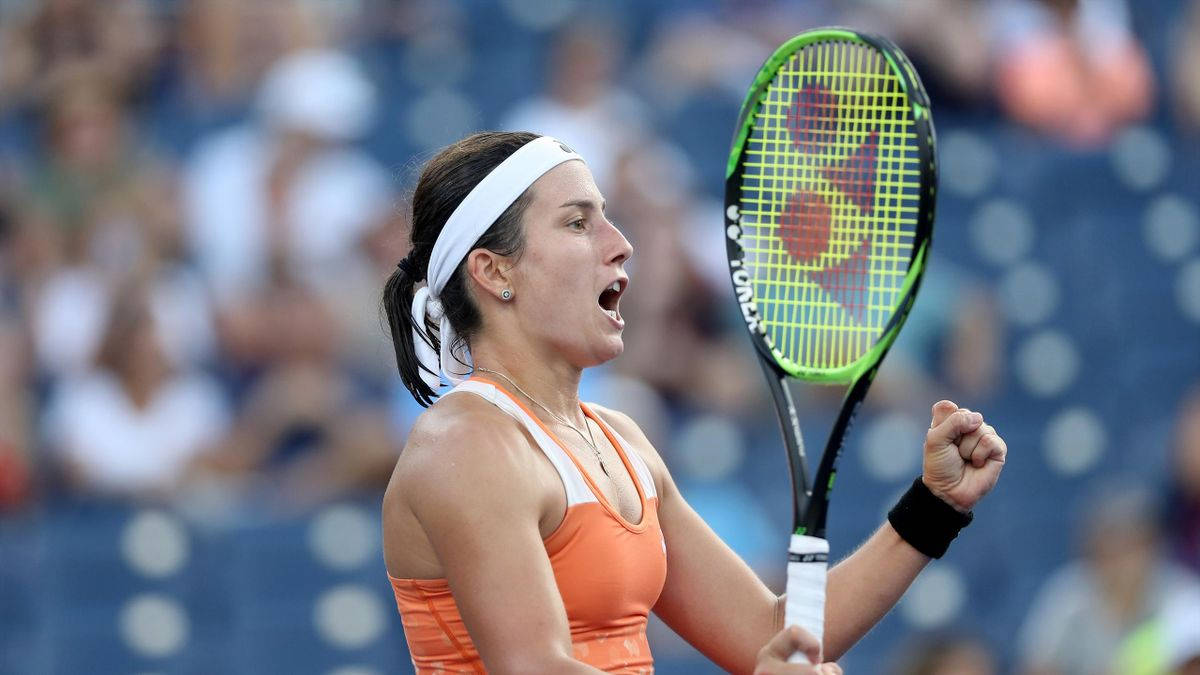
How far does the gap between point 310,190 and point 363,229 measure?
31 centimetres

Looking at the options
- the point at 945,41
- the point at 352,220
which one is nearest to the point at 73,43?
the point at 352,220

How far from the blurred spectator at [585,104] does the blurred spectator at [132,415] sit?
1763 mm

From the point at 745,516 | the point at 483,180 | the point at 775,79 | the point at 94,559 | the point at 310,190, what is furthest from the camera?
the point at 310,190

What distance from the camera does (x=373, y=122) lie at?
293 inches

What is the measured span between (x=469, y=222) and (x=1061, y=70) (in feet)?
17.8

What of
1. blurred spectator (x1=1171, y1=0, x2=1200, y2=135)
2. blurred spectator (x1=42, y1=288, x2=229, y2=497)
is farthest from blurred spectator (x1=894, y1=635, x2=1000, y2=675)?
blurred spectator (x1=1171, y1=0, x2=1200, y2=135)

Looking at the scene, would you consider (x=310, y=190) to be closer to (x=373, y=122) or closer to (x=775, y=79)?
(x=373, y=122)

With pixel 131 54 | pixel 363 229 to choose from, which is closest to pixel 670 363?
pixel 363 229

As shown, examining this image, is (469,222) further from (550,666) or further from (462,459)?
(550,666)

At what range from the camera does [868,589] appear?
3049 mm

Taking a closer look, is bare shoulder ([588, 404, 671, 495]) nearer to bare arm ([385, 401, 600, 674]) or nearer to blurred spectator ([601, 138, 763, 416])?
bare arm ([385, 401, 600, 674])

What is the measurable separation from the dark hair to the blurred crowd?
7.28 feet

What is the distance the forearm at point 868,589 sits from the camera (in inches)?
120

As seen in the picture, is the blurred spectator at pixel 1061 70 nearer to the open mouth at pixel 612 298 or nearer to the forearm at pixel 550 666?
the open mouth at pixel 612 298
